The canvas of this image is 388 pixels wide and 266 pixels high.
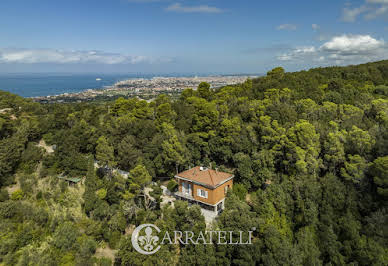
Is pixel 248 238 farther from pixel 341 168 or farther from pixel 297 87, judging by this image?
pixel 297 87

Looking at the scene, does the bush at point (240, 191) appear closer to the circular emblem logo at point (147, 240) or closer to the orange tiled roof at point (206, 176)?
the orange tiled roof at point (206, 176)

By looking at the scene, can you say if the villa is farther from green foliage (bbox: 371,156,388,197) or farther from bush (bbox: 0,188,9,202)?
bush (bbox: 0,188,9,202)

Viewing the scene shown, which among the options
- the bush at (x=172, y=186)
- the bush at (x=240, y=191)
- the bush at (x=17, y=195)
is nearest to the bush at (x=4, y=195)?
the bush at (x=17, y=195)

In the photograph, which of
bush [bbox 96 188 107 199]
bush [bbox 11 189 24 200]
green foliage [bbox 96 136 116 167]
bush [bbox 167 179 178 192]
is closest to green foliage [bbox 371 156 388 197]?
bush [bbox 167 179 178 192]

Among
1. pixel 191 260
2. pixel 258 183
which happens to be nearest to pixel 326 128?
pixel 258 183

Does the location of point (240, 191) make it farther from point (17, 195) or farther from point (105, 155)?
point (17, 195)

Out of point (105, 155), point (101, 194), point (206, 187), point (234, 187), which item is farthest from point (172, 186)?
point (105, 155)
